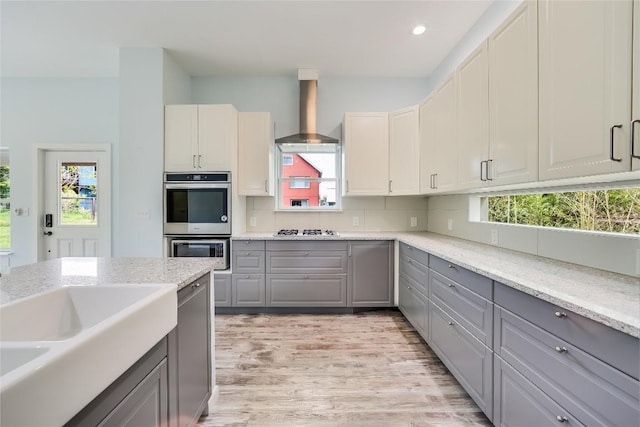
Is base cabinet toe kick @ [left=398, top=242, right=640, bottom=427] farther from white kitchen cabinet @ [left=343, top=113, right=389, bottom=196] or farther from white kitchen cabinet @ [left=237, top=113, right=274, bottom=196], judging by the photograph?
white kitchen cabinet @ [left=237, top=113, right=274, bottom=196]

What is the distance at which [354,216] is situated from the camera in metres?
4.00

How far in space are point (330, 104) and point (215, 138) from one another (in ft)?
5.06

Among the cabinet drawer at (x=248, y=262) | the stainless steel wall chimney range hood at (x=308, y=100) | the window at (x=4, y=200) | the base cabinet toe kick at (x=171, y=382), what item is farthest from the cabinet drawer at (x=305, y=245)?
the window at (x=4, y=200)

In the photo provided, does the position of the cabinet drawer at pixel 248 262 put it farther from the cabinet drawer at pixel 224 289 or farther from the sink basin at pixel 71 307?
the sink basin at pixel 71 307

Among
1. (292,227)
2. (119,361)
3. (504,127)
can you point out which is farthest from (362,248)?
(119,361)

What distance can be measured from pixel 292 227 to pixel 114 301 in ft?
9.04

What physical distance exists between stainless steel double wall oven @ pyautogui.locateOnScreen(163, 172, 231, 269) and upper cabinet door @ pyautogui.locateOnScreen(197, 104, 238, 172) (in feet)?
0.41

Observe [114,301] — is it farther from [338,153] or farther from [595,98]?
[338,153]

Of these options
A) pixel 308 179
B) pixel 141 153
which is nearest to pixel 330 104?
pixel 308 179

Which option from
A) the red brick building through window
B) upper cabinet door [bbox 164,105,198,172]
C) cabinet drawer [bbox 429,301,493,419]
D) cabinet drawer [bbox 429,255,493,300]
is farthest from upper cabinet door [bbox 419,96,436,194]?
upper cabinet door [bbox 164,105,198,172]

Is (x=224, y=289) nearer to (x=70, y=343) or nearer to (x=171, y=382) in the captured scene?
(x=171, y=382)

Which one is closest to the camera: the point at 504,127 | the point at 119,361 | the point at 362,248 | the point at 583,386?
the point at 119,361

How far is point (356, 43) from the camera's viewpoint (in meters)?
3.14

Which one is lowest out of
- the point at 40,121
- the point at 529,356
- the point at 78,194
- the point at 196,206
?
the point at 529,356
